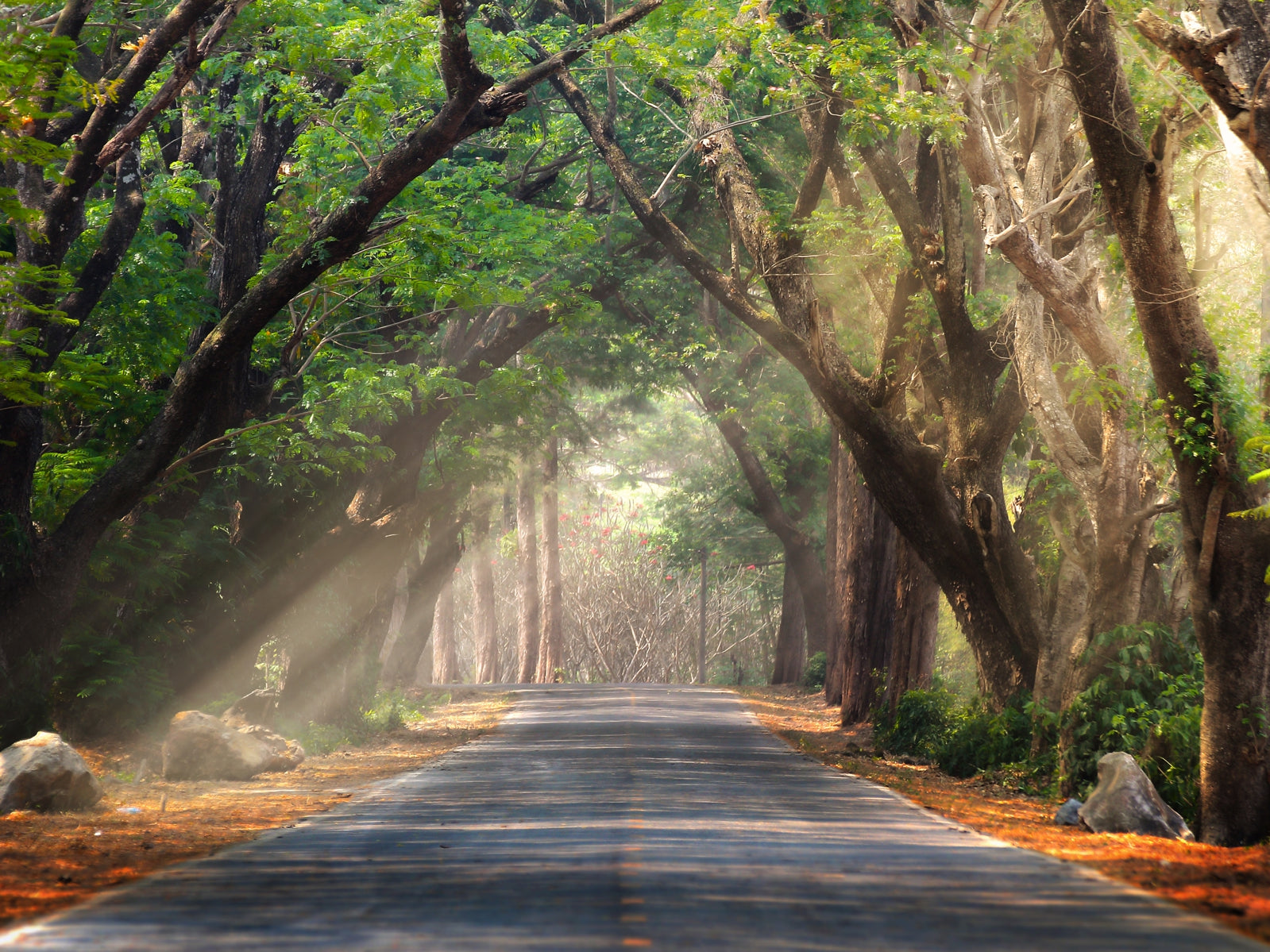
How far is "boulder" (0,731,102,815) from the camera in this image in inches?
392

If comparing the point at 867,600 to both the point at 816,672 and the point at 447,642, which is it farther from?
the point at 447,642

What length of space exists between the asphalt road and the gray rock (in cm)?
103

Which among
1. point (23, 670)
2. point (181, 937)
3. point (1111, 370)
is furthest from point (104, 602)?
point (1111, 370)

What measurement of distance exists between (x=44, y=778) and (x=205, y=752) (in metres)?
3.07

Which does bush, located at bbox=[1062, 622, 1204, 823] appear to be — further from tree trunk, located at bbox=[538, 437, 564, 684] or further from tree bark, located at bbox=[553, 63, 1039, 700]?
tree trunk, located at bbox=[538, 437, 564, 684]

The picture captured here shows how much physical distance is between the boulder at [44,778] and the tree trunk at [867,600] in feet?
41.7

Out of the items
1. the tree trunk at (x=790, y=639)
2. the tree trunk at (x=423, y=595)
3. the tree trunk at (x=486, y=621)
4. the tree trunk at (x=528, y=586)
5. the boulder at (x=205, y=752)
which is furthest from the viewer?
the tree trunk at (x=486, y=621)

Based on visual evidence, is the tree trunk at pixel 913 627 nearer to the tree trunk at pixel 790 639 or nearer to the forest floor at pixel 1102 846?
the forest floor at pixel 1102 846

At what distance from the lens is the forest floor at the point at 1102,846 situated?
6.61 meters

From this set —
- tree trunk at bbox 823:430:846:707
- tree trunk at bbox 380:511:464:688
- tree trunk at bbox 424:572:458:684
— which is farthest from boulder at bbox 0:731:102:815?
tree trunk at bbox 424:572:458:684

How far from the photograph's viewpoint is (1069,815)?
32.8 ft

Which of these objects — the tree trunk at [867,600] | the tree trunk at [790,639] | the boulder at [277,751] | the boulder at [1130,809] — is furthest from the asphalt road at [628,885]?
the tree trunk at [790,639]

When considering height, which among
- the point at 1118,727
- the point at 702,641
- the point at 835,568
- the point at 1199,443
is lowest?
the point at 1118,727

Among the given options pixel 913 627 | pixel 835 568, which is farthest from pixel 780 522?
pixel 913 627
